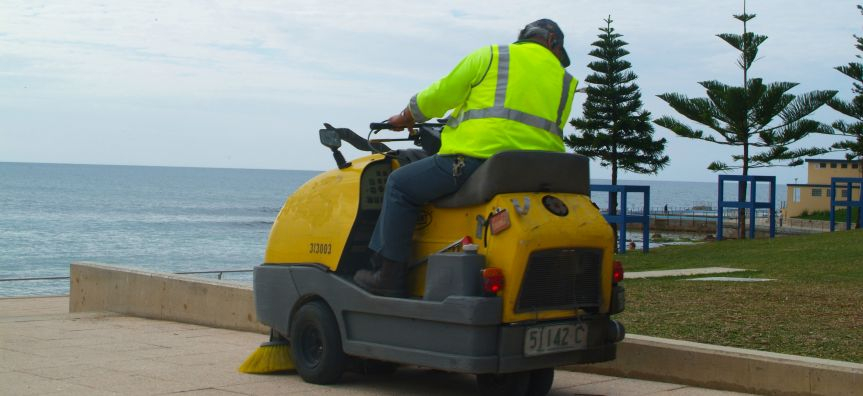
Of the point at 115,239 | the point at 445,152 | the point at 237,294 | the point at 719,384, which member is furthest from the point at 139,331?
the point at 115,239

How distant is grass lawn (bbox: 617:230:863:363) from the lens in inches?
271

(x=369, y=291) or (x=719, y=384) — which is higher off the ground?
(x=369, y=291)

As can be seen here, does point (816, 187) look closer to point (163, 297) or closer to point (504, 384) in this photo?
point (163, 297)

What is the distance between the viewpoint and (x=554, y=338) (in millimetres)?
5520

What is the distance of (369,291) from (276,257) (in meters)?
1.03

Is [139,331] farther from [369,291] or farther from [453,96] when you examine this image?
[453,96]

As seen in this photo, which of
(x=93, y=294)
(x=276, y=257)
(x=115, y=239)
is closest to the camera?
(x=276, y=257)

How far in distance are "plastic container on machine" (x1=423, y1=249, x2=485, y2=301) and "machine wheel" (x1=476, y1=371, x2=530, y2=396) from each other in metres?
0.64

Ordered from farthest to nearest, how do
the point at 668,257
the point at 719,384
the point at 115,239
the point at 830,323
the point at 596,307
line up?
the point at 115,239, the point at 668,257, the point at 830,323, the point at 719,384, the point at 596,307

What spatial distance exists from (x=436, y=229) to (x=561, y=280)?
2.46ft

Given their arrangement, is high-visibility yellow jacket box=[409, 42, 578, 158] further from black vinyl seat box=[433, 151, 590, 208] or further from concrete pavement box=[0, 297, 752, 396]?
concrete pavement box=[0, 297, 752, 396]

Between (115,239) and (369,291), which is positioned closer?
(369,291)

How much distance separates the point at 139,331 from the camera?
9359mm

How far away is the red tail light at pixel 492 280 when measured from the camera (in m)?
5.30
